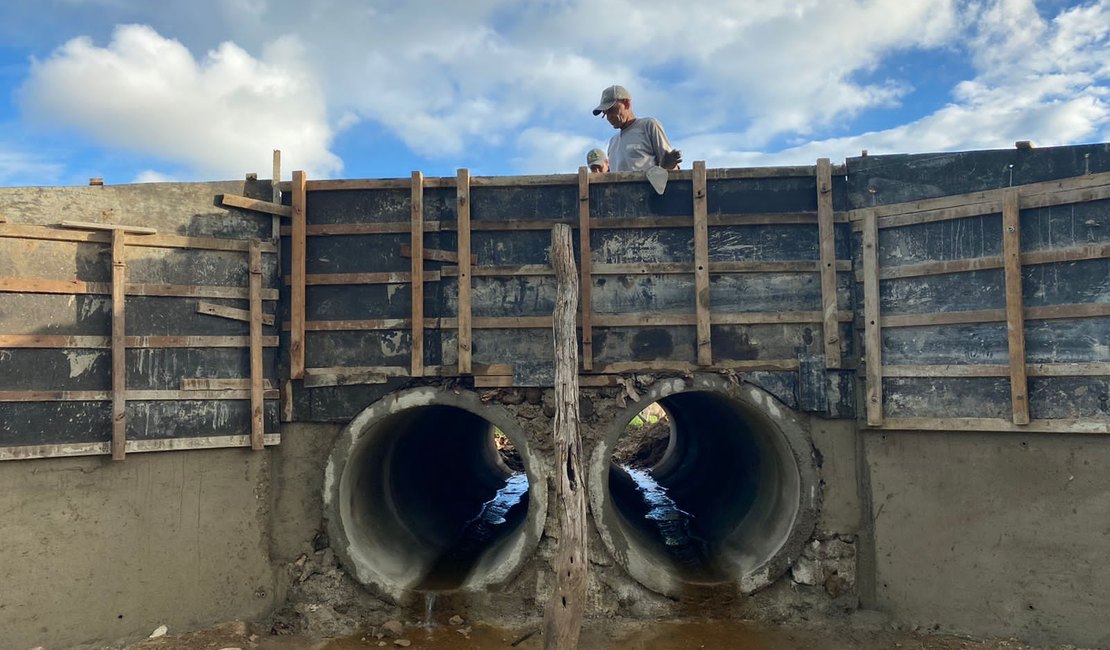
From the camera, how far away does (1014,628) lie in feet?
18.7

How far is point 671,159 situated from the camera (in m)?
6.84

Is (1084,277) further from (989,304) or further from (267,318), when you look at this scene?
(267,318)

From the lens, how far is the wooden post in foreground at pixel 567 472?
5.29m

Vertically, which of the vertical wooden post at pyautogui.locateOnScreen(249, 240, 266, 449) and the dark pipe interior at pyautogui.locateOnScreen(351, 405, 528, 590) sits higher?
the vertical wooden post at pyautogui.locateOnScreen(249, 240, 266, 449)

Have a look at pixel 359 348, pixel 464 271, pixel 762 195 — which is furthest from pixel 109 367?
pixel 762 195

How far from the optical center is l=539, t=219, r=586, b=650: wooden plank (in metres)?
5.29

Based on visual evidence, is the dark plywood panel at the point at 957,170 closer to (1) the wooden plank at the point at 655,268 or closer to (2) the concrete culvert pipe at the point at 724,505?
(1) the wooden plank at the point at 655,268

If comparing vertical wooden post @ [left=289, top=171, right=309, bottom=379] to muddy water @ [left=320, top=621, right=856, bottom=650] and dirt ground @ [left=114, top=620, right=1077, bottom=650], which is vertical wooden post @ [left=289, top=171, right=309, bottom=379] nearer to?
dirt ground @ [left=114, top=620, right=1077, bottom=650]

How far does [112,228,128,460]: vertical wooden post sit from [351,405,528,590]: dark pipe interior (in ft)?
7.06

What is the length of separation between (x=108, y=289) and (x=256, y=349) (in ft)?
4.54

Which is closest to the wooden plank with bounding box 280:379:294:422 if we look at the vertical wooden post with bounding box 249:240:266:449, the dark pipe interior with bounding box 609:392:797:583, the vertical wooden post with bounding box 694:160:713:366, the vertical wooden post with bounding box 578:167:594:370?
the vertical wooden post with bounding box 249:240:266:449

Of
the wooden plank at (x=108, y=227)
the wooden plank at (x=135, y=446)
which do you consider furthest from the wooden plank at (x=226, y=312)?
the wooden plank at (x=135, y=446)

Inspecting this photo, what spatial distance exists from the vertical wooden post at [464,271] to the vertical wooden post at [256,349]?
1.96 m

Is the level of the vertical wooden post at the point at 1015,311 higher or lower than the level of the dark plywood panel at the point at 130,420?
higher
